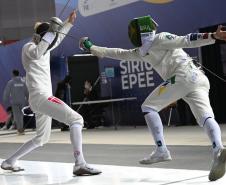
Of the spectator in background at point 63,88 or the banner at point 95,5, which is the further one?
the spectator in background at point 63,88

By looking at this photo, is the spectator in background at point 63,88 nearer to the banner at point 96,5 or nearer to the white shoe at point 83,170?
the banner at point 96,5

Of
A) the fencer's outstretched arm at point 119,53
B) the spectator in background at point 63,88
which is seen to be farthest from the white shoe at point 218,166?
the spectator in background at point 63,88

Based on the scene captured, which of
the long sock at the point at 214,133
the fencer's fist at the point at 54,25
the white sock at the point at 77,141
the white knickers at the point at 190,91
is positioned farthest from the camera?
the fencer's fist at the point at 54,25

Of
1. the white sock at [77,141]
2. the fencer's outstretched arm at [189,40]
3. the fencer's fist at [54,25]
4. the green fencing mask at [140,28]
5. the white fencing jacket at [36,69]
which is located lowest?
the white sock at [77,141]

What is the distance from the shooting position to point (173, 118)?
11.5 m

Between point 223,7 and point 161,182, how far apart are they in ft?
22.3

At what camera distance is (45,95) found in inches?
191

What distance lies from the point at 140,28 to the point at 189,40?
0.61m

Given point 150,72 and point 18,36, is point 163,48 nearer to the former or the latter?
point 150,72

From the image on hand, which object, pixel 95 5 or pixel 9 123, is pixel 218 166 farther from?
pixel 9 123

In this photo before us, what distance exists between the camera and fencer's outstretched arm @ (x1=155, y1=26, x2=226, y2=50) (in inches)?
161

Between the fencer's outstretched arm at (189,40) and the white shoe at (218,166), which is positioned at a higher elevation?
the fencer's outstretched arm at (189,40)

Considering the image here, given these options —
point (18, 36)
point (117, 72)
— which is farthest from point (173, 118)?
point (18, 36)

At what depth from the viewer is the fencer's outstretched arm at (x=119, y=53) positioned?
4.74 meters
